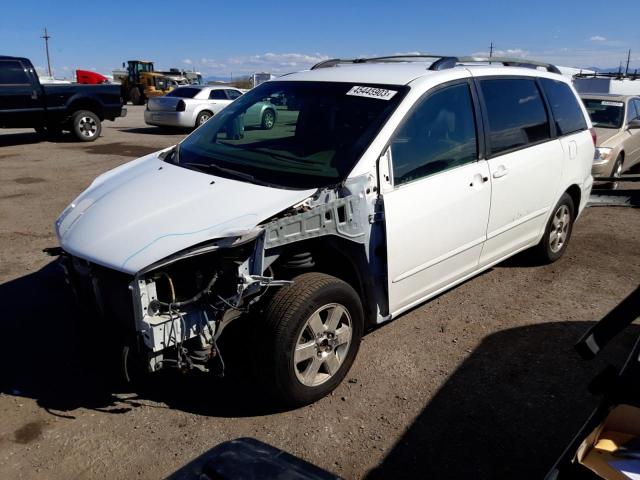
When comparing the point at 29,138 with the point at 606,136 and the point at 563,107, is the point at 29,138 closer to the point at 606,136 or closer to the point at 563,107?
the point at 606,136

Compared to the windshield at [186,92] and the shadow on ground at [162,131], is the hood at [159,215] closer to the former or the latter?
the windshield at [186,92]

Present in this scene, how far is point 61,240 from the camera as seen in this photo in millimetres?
3256

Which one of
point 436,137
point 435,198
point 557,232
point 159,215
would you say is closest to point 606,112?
point 557,232

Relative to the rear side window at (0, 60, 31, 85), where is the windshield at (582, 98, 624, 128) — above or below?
below

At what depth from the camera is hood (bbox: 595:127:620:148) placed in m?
8.61

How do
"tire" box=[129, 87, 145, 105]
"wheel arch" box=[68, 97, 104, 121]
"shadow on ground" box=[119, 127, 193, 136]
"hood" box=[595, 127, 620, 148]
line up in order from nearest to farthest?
"hood" box=[595, 127, 620, 148]
"wheel arch" box=[68, 97, 104, 121]
"shadow on ground" box=[119, 127, 193, 136]
"tire" box=[129, 87, 145, 105]

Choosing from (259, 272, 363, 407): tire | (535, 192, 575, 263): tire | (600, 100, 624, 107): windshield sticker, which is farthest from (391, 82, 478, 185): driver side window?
(600, 100, 624, 107): windshield sticker

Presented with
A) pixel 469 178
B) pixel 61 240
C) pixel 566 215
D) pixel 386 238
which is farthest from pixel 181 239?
pixel 566 215

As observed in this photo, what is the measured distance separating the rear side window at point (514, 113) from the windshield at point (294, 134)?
0.95 meters

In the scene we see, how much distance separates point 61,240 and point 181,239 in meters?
0.91

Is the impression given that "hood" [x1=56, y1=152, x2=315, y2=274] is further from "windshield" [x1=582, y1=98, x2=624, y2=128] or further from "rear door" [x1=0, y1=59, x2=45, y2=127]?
"rear door" [x1=0, y1=59, x2=45, y2=127]

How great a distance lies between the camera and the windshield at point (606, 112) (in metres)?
9.50

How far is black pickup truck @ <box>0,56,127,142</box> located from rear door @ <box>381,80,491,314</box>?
12.0m

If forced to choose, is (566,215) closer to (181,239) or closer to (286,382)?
(286,382)
